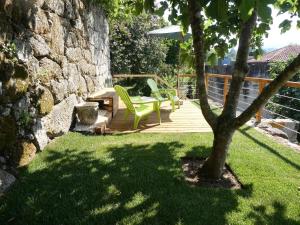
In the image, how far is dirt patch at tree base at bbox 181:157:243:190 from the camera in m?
3.86

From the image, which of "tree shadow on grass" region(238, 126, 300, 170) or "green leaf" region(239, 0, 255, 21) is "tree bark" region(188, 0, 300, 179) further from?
"green leaf" region(239, 0, 255, 21)

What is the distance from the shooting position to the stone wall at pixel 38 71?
154 inches

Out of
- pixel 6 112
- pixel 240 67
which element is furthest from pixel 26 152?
pixel 240 67

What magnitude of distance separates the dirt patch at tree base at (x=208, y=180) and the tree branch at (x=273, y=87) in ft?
2.28

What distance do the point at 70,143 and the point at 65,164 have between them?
99 centimetres

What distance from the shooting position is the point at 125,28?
13.3m

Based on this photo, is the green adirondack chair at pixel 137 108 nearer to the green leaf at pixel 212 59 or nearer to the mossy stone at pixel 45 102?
the mossy stone at pixel 45 102

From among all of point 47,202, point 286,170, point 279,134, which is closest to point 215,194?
point 286,170

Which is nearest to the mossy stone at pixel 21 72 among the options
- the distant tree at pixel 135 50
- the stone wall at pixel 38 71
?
the stone wall at pixel 38 71

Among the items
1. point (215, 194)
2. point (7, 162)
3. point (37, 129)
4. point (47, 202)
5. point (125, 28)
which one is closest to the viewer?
point (47, 202)

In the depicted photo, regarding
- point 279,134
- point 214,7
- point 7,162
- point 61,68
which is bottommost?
point 279,134

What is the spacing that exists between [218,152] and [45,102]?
8.39 feet

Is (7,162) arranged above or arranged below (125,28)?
below

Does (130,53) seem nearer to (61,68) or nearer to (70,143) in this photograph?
(61,68)
